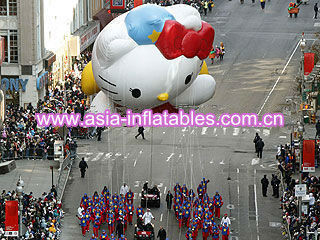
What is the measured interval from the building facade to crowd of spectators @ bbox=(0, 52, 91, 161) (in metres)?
0.83

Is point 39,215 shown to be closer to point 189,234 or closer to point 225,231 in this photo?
point 189,234

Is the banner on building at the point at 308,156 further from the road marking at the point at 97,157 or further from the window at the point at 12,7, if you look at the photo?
the window at the point at 12,7

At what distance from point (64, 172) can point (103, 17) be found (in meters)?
33.3

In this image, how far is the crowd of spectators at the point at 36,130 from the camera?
6112 cm

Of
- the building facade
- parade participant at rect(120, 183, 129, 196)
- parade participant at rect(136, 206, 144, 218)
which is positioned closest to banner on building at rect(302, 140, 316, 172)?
parade participant at rect(136, 206, 144, 218)

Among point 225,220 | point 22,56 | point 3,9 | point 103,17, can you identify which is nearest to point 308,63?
point 225,220

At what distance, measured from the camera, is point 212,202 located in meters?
51.0

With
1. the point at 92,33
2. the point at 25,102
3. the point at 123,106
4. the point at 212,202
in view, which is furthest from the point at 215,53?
the point at 123,106

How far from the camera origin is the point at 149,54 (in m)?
39.5

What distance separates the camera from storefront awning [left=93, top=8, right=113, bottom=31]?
89756mm

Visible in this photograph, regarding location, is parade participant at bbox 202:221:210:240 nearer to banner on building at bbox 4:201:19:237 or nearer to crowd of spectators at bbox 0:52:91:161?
banner on building at bbox 4:201:19:237

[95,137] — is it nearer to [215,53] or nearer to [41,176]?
[41,176]

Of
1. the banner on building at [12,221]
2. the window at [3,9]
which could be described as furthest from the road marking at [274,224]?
the window at [3,9]

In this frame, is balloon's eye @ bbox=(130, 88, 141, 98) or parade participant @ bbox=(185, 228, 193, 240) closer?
balloon's eye @ bbox=(130, 88, 141, 98)
